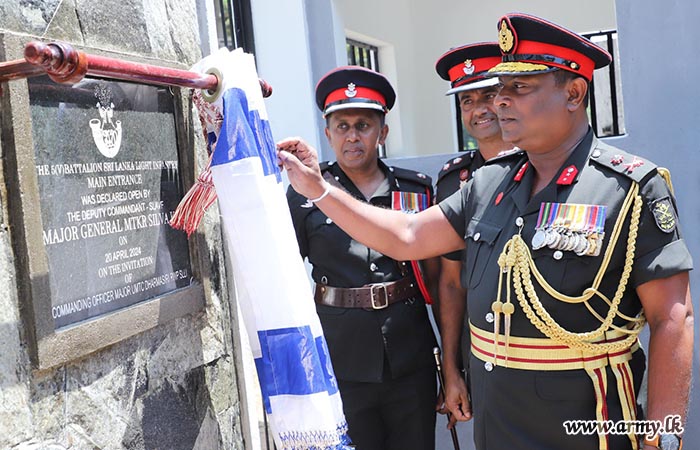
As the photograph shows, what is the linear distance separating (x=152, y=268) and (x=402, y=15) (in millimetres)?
5425

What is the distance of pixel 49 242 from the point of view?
1.56 m

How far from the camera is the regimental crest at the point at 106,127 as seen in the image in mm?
1732

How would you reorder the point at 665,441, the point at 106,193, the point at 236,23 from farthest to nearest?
the point at 236,23, the point at 665,441, the point at 106,193

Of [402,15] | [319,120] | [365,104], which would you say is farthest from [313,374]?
[402,15]

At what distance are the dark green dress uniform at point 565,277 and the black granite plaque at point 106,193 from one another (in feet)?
3.12

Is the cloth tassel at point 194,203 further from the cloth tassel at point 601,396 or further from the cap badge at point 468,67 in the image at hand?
the cap badge at point 468,67

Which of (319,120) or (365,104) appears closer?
(365,104)

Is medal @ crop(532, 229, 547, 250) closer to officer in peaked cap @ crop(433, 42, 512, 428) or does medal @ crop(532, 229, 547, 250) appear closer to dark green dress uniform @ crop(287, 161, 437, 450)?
officer in peaked cap @ crop(433, 42, 512, 428)

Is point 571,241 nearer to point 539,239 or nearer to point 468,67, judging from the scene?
point 539,239

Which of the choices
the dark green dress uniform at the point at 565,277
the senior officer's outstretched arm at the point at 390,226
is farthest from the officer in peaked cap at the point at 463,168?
the dark green dress uniform at the point at 565,277

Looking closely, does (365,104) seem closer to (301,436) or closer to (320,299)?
(320,299)

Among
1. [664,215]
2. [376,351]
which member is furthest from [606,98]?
[664,215]

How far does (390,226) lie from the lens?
2557 mm

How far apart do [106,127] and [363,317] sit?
1.50 m
